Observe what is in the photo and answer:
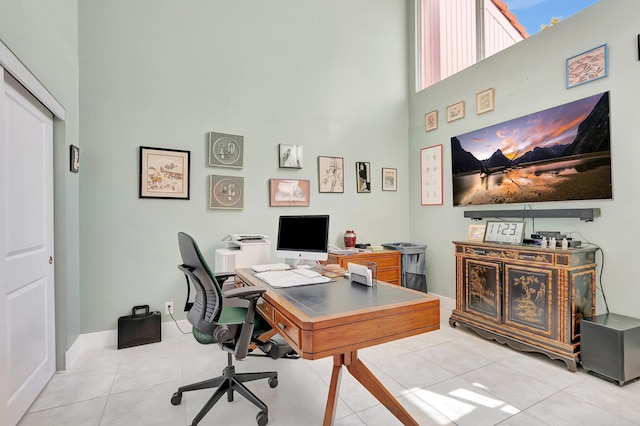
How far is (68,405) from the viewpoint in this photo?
2072 millimetres

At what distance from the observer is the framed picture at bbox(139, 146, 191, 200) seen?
320 cm

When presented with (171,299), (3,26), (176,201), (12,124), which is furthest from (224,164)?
(3,26)

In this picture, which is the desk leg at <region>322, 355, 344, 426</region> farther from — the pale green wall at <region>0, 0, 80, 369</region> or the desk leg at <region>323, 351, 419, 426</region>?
the pale green wall at <region>0, 0, 80, 369</region>

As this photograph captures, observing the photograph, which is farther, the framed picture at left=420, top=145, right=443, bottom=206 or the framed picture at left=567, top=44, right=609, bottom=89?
the framed picture at left=420, top=145, right=443, bottom=206

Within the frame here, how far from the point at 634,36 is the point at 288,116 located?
324 cm

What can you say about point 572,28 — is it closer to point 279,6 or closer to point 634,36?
point 634,36

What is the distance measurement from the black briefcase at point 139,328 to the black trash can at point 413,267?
294 centimetres

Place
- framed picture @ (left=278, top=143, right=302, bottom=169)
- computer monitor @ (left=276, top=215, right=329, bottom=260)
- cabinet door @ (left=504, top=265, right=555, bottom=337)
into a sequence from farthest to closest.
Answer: framed picture @ (left=278, top=143, right=302, bottom=169)
cabinet door @ (left=504, top=265, right=555, bottom=337)
computer monitor @ (left=276, top=215, right=329, bottom=260)

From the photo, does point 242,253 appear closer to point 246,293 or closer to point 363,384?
point 246,293

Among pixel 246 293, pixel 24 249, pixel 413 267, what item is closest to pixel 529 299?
pixel 413 267

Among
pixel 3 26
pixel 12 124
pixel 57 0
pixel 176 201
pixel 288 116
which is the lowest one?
pixel 176 201

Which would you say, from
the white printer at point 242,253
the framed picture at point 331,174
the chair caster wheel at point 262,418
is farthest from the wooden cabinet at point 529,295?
the chair caster wheel at point 262,418

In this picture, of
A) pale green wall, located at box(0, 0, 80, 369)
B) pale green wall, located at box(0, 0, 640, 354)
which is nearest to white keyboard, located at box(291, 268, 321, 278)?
pale green wall, located at box(0, 0, 640, 354)

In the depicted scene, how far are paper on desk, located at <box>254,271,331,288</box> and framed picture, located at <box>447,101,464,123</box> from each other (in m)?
3.04
